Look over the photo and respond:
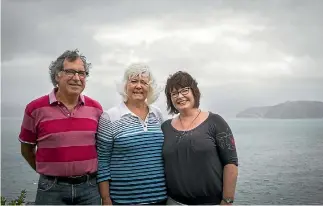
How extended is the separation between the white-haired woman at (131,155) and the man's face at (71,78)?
451mm

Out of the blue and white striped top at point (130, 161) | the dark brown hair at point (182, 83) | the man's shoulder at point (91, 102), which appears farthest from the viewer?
the man's shoulder at point (91, 102)

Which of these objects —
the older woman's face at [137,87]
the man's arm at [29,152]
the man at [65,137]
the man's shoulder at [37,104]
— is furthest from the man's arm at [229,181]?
the man's arm at [29,152]

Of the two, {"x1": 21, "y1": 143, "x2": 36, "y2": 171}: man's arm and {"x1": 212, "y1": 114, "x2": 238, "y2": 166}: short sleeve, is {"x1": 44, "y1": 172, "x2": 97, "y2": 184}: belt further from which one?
{"x1": 212, "y1": 114, "x2": 238, "y2": 166}: short sleeve

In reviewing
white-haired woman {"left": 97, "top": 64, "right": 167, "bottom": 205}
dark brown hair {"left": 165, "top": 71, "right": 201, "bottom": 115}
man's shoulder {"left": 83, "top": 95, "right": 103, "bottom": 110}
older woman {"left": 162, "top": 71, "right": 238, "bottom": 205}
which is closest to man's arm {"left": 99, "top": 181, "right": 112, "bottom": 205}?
white-haired woman {"left": 97, "top": 64, "right": 167, "bottom": 205}

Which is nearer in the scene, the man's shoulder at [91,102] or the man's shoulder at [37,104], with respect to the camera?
the man's shoulder at [37,104]

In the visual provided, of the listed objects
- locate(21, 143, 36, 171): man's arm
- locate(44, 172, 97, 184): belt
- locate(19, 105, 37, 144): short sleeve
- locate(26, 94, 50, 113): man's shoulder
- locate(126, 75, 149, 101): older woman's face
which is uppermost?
locate(126, 75, 149, 101): older woman's face

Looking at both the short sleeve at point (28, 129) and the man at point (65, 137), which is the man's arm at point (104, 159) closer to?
the man at point (65, 137)

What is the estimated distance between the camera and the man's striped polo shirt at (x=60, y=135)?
150 inches

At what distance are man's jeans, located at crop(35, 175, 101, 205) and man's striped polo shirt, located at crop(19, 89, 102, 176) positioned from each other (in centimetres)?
13

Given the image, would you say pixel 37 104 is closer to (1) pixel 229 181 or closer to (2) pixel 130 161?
(2) pixel 130 161

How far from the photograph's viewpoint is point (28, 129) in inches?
159

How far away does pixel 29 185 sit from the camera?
168ft

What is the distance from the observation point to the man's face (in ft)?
13.0

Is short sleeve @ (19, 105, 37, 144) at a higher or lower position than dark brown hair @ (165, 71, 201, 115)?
lower
